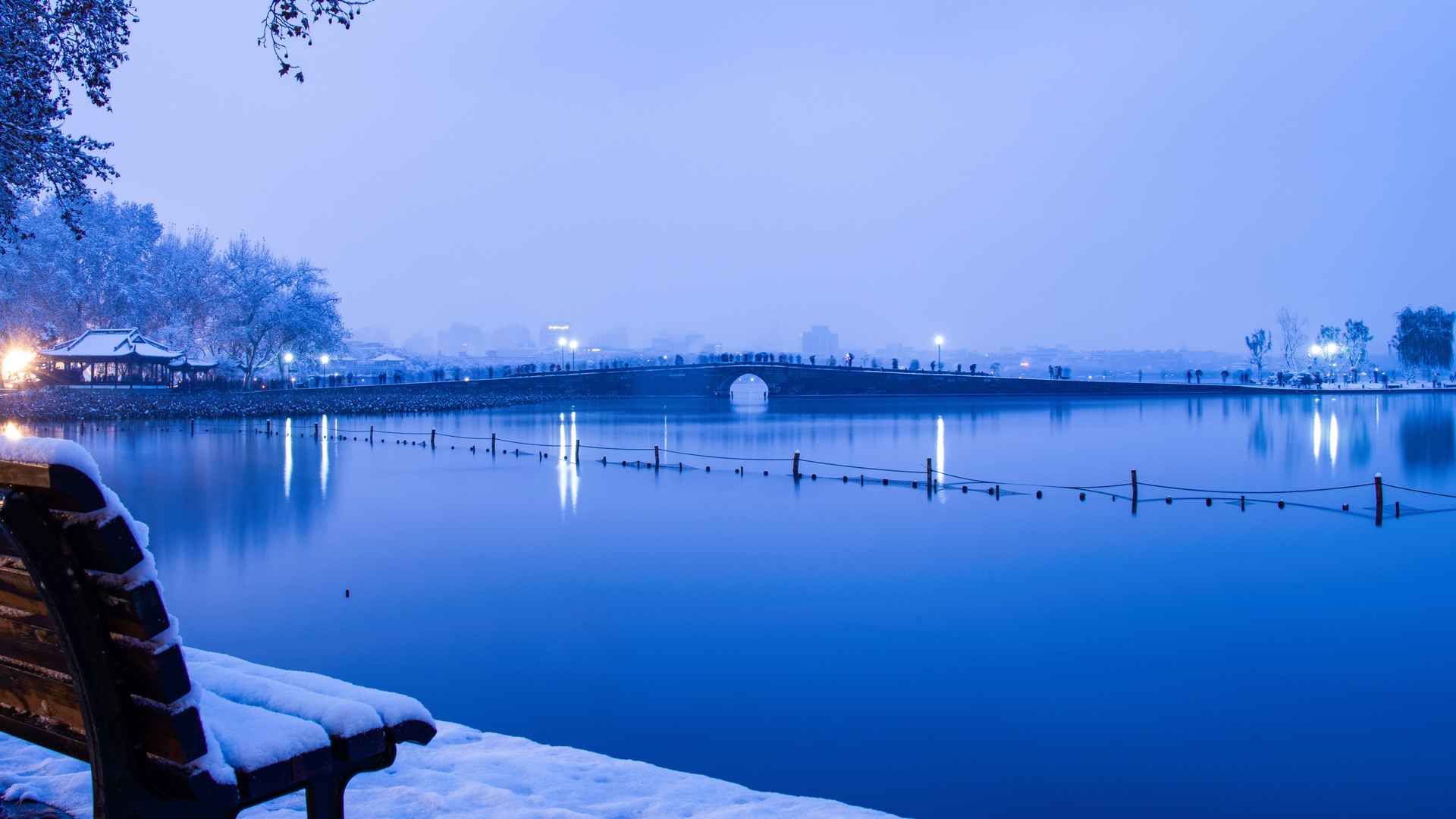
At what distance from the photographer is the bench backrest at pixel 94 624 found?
268cm

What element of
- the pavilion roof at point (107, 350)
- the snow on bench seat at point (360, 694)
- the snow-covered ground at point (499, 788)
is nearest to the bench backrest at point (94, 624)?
the snow on bench seat at point (360, 694)

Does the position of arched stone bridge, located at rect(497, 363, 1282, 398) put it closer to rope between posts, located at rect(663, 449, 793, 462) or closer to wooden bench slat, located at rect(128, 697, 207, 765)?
rope between posts, located at rect(663, 449, 793, 462)

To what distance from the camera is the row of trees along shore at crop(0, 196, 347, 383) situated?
60.0 m

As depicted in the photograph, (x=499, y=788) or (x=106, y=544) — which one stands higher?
(x=106, y=544)

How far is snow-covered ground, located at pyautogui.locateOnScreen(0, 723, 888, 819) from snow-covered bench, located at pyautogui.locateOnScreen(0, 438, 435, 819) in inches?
49.0

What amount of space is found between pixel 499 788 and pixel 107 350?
2484 inches

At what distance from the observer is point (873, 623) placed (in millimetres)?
12242

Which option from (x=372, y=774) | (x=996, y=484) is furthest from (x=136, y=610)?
(x=996, y=484)

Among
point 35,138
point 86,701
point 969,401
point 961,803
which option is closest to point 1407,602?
point 961,803

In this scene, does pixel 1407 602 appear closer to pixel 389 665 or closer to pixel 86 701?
pixel 389 665

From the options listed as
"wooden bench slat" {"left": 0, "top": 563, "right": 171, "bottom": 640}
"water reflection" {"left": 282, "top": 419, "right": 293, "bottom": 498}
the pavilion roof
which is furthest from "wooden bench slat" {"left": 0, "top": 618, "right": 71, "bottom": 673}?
the pavilion roof

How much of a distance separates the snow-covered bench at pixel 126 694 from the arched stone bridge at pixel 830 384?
85.1 m

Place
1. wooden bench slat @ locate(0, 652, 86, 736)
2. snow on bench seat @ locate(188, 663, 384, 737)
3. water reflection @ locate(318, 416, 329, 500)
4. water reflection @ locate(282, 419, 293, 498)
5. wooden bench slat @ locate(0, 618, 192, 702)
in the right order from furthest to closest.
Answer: water reflection @ locate(282, 419, 293, 498)
water reflection @ locate(318, 416, 329, 500)
snow on bench seat @ locate(188, 663, 384, 737)
wooden bench slat @ locate(0, 652, 86, 736)
wooden bench slat @ locate(0, 618, 192, 702)

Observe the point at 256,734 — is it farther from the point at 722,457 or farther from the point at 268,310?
the point at 268,310
